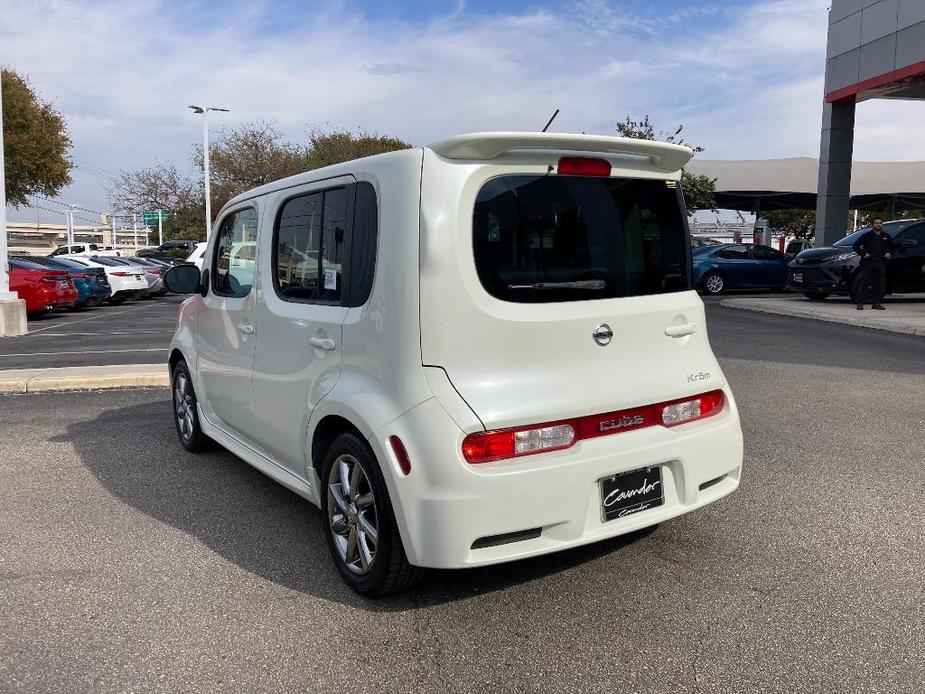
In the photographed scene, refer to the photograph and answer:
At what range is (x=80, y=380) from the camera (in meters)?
8.05

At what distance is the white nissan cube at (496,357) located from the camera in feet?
9.68

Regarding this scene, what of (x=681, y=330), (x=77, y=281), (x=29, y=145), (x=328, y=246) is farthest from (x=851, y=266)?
(x=29, y=145)

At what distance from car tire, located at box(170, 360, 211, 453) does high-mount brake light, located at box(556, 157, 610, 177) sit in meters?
3.25

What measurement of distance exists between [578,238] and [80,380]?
6525mm

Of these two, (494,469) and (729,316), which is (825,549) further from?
(729,316)

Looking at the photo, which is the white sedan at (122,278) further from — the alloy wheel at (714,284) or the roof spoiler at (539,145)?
the roof spoiler at (539,145)

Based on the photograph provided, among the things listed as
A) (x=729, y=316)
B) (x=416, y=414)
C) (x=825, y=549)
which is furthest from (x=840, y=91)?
(x=416, y=414)

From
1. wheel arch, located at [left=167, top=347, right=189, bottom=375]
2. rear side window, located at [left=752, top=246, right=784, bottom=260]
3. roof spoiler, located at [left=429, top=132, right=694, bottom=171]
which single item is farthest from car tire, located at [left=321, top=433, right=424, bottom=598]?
rear side window, located at [left=752, top=246, right=784, bottom=260]

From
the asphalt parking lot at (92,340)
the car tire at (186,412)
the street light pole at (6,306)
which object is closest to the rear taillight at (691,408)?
the car tire at (186,412)

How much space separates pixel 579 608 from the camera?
322 centimetres

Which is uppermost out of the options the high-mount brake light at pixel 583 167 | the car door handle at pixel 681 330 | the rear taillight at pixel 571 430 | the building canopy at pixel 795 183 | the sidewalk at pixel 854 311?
the building canopy at pixel 795 183

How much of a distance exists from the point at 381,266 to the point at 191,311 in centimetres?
268

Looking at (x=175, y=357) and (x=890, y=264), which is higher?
(x=890, y=264)

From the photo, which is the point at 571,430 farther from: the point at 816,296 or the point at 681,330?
the point at 816,296
